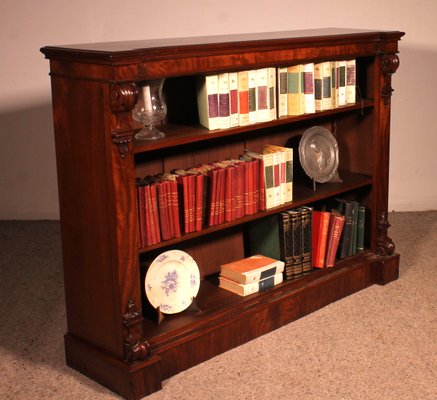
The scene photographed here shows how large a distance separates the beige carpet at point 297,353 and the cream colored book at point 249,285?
0.20 m

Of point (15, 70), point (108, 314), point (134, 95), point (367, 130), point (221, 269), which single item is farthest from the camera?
point (15, 70)

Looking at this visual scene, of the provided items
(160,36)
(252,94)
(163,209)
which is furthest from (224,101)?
(160,36)

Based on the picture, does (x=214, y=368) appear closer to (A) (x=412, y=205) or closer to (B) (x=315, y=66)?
(B) (x=315, y=66)

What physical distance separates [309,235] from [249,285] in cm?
44

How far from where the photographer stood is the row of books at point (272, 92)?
3248 mm

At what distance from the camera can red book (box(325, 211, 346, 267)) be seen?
12.8ft

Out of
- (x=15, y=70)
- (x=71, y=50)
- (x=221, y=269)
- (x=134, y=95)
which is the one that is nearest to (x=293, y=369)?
(x=221, y=269)

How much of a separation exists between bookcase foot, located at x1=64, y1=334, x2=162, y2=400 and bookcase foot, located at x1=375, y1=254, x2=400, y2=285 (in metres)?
1.46

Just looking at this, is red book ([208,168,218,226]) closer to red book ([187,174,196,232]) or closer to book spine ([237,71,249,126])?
red book ([187,174,196,232])

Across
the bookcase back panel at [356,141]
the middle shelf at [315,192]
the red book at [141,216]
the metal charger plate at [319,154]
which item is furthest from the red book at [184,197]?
the bookcase back panel at [356,141]

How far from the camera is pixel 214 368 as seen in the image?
3.21 meters

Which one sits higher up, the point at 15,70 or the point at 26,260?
the point at 15,70

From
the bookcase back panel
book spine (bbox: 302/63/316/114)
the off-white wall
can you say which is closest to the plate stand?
book spine (bbox: 302/63/316/114)

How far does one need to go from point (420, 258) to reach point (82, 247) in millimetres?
2095
